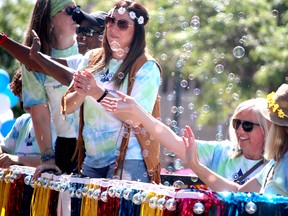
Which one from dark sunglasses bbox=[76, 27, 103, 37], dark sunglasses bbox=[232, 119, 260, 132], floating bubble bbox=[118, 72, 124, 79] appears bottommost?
dark sunglasses bbox=[232, 119, 260, 132]

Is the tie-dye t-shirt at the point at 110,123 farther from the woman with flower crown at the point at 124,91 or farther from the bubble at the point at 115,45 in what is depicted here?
the bubble at the point at 115,45

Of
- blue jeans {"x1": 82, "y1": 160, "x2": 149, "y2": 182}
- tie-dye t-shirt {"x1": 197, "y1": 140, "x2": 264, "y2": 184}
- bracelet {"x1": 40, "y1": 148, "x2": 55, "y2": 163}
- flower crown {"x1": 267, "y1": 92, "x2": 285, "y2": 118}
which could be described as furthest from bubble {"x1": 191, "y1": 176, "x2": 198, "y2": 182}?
flower crown {"x1": 267, "y1": 92, "x2": 285, "y2": 118}

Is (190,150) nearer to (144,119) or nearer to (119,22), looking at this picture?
(144,119)

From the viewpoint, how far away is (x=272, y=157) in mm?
4367

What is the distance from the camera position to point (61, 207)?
4.88m

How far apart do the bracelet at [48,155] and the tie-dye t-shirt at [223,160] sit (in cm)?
91

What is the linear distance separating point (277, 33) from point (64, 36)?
22.7 feet

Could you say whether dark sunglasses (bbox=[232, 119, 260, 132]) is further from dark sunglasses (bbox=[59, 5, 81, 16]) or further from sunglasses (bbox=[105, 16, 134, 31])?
dark sunglasses (bbox=[59, 5, 81, 16])

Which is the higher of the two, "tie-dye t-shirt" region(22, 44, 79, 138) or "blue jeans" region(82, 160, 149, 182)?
"tie-dye t-shirt" region(22, 44, 79, 138)

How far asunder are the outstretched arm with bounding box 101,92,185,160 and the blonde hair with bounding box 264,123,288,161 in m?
0.52

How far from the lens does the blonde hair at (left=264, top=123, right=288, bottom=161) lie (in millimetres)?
4324

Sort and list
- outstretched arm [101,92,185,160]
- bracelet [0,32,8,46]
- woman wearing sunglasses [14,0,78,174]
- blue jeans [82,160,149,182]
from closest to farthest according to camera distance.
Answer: outstretched arm [101,92,185,160]
blue jeans [82,160,149,182]
bracelet [0,32,8,46]
woman wearing sunglasses [14,0,78,174]

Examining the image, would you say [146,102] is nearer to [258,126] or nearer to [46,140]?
[258,126]

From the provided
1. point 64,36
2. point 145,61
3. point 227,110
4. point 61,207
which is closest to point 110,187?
point 61,207
